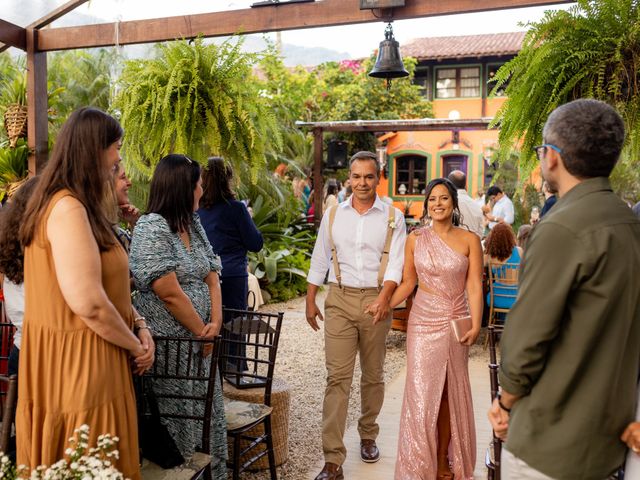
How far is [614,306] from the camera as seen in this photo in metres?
1.79

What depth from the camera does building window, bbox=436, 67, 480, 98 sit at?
24.3 metres

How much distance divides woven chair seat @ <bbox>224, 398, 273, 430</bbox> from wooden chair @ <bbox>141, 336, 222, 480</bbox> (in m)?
0.25

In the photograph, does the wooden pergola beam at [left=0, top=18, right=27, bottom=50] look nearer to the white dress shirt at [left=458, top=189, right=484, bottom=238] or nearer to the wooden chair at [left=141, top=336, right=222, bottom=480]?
the wooden chair at [left=141, top=336, right=222, bottom=480]

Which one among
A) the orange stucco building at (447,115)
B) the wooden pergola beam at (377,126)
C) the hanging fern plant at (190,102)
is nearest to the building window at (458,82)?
the orange stucco building at (447,115)

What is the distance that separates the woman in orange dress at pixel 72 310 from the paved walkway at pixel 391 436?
211 cm

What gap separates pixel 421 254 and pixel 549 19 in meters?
1.47

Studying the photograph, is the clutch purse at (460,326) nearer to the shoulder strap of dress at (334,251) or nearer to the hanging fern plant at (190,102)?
the shoulder strap of dress at (334,251)

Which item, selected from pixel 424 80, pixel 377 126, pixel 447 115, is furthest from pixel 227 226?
pixel 424 80

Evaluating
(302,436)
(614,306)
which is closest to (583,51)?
(614,306)

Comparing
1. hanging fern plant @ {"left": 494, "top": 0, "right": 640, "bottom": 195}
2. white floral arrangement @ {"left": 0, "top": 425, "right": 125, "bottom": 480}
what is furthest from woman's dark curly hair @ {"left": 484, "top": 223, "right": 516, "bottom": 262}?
white floral arrangement @ {"left": 0, "top": 425, "right": 125, "bottom": 480}

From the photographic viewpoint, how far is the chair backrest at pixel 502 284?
696cm

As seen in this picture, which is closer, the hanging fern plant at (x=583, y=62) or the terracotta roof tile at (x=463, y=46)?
the hanging fern plant at (x=583, y=62)

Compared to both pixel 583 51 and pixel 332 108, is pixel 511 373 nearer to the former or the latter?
pixel 583 51

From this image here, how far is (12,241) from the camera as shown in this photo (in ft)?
7.97
